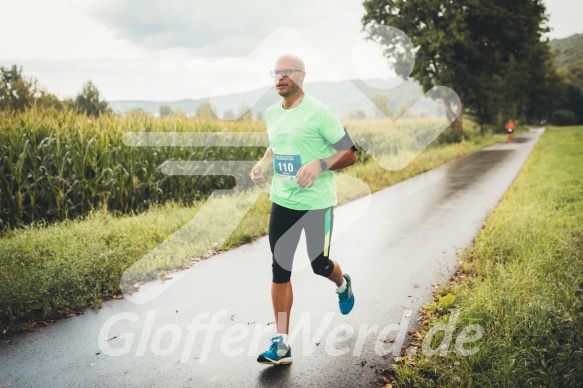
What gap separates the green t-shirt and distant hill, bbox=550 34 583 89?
313 feet

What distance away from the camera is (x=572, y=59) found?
108500 mm

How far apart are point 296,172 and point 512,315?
214cm

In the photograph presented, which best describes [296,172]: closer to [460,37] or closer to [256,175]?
[256,175]

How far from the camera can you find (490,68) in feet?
89.8

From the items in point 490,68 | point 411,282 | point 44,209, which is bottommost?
point 411,282

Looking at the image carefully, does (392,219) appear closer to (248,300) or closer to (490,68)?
(248,300)

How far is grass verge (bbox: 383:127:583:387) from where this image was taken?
9.16ft

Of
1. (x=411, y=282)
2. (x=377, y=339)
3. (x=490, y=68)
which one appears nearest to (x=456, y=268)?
(x=411, y=282)

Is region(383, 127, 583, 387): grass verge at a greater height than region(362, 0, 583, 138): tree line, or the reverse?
region(362, 0, 583, 138): tree line

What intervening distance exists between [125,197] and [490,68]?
2645cm

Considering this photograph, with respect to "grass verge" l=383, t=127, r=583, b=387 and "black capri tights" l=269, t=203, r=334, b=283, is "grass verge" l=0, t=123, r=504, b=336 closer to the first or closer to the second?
"black capri tights" l=269, t=203, r=334, b=283

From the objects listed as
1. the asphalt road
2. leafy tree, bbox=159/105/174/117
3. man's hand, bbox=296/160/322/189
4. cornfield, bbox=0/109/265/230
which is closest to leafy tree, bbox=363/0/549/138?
leafy tree, bbox=159/105/174/117

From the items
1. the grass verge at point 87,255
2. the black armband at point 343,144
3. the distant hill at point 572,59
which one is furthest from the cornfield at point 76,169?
the distant hill at point 572,59

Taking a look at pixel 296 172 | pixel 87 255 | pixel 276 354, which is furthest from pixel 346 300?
pixel 87 255
